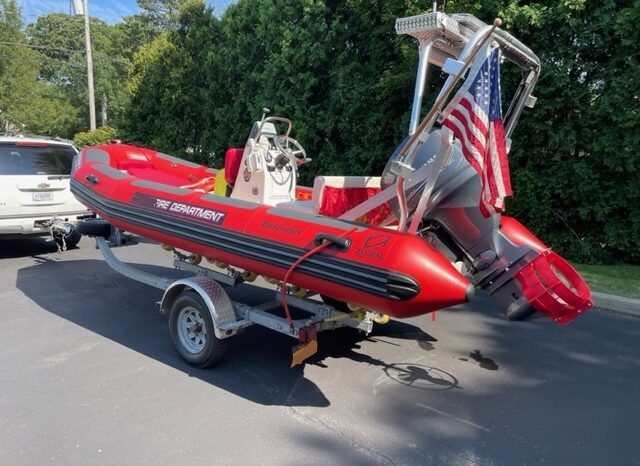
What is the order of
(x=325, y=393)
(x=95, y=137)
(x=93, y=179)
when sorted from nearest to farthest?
(x=325, y=393) < (x=93, y=179) < (x=95, y=137)

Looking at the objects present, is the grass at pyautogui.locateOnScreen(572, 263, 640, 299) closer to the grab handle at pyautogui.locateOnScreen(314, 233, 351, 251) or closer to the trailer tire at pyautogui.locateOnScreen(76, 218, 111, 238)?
the grab handle at pyautogui.locateOnScreen(314, 233, 351, 251)

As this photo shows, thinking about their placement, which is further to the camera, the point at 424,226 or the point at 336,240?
the point at 424,226

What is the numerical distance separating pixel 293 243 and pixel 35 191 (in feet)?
17.0

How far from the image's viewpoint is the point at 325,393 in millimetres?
3666

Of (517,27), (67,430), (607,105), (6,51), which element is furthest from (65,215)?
(6,51)

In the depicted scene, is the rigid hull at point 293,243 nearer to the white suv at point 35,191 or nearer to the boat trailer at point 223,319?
the boat trailer at point 223,319

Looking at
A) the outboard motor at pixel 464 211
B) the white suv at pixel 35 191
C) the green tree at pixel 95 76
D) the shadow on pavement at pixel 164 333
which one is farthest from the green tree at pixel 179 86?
the green tree at pixel 95 76

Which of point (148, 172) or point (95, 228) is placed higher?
point (148, 172)

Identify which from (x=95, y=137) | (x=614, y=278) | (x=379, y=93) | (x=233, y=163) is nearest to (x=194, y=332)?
(x=233, y=163)

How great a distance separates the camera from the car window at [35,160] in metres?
6.92

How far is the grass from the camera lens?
20.5ft

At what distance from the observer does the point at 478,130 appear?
3.03 meters

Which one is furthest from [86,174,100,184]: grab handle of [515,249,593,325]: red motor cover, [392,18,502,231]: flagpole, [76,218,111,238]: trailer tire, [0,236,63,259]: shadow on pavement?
[515,249,593,325]: red motor cover

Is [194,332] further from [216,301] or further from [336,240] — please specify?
[336,240]
